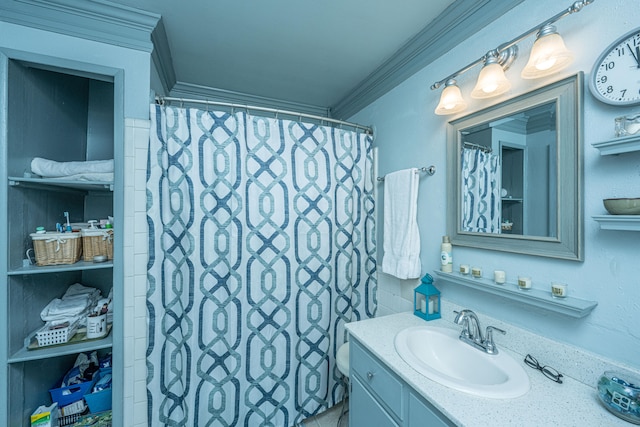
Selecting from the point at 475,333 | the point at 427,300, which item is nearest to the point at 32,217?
the point at 427,300

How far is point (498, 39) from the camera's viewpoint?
1.14 metres

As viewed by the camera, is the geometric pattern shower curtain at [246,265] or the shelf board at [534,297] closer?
the shelf board at [534,297]

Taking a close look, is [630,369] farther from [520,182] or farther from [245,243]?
[245,243]

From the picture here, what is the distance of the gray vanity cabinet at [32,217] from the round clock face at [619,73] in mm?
1987

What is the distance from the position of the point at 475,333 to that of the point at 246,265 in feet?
3.92

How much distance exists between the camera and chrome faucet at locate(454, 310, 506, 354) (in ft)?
3.42

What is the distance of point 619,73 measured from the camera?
0.79m

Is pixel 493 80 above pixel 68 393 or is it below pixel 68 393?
above

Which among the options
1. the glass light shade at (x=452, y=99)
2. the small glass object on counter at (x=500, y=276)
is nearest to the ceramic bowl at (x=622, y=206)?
the small glass object on counter at (x=500, y=276)

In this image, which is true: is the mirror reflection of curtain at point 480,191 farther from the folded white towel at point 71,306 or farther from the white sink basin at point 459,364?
the folded white towel at point 71,306

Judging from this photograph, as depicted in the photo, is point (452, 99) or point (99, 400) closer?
point (452, 99)

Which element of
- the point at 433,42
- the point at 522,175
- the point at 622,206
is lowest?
the point at 622,206

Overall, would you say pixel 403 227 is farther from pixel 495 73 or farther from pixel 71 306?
pixel 71 306

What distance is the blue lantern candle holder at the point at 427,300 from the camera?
1375 mm
